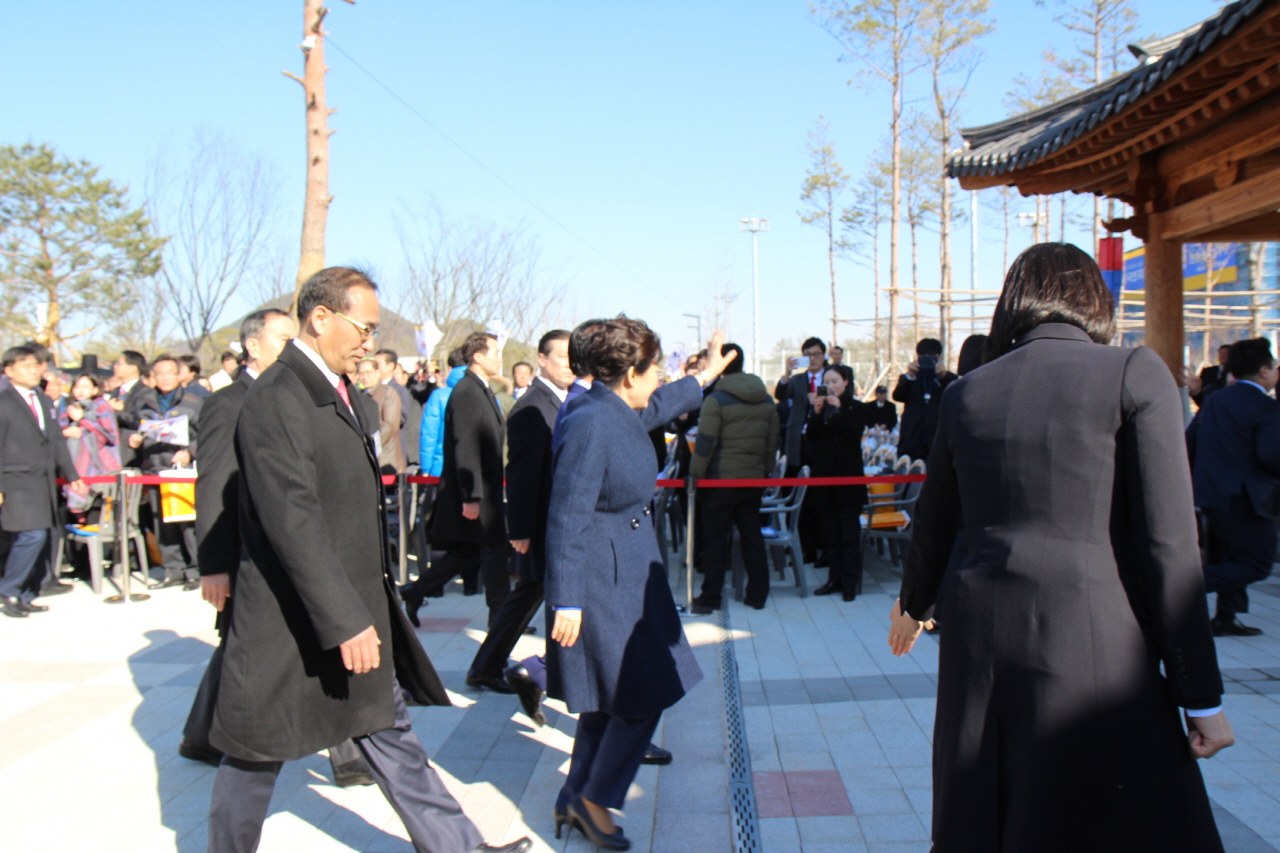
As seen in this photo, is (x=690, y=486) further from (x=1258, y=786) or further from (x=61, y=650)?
(x=61, y=650)

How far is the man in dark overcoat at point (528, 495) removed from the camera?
13.9 ft

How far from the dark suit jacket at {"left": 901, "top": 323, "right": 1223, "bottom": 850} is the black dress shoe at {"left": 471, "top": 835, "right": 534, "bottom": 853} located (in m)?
1.57

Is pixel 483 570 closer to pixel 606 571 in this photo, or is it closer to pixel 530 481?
pixel 530 481

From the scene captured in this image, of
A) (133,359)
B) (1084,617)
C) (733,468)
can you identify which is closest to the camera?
(1084,617)

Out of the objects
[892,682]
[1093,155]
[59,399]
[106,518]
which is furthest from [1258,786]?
[59,399]

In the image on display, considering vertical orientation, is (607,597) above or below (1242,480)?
below

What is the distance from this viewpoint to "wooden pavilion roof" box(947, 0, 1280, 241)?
463 cm

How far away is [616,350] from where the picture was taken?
10.1 feet

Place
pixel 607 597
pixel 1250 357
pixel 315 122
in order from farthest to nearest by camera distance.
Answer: pixel 315 122, pixel 1250 357, pixel 607 597

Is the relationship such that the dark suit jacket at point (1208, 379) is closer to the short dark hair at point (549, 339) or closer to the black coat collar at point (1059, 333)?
the short dark hair at point (549, 339)

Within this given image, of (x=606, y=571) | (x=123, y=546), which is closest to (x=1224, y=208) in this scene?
(x=606, y=571)

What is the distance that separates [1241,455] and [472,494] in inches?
176

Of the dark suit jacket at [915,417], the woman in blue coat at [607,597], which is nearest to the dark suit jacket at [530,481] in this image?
the woman in blue coat at [607,597]

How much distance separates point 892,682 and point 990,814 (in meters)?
2.86
